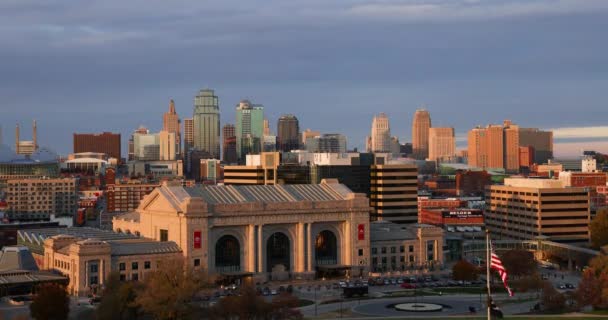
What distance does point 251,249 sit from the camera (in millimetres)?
166375

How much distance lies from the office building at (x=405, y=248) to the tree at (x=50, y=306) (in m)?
67.7

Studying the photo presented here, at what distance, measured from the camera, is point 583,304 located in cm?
13188

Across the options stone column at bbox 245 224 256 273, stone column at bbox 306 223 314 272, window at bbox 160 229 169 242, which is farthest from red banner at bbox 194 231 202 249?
stone column at bbox 306 223 314 272

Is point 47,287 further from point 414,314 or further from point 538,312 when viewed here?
point 538,312

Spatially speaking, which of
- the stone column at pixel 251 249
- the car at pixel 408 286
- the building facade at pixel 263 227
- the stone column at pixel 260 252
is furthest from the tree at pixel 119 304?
the car at pixel 408 286

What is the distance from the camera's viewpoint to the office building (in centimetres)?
18038

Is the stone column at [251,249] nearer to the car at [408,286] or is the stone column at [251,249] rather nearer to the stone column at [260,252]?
the stone column at [260,252]

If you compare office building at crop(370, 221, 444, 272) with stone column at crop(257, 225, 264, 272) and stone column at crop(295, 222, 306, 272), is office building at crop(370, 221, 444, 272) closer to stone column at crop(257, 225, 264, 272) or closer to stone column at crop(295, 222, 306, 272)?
stone column at crop(295, 222, 306, 272)

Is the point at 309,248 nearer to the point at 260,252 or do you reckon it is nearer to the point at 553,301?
the point at 260,252

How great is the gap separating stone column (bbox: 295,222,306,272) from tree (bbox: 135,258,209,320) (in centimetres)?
4747

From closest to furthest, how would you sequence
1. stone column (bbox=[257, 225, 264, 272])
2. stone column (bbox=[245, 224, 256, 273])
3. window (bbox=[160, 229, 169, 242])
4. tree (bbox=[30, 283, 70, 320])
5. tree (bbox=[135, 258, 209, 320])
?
tree (bbox=[135, 258, 209, 320]), tree (bbox=[30, 283, 70, 320]), stone column (bbox=[245, 224, 256, 273]), window (bbox=[160, 229, 169, 242]), stone column (bbox=[257, 225, 264, 272])

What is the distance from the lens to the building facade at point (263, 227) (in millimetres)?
162125

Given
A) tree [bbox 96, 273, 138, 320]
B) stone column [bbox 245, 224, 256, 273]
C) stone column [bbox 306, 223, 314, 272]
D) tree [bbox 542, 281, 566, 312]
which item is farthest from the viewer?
stone column [bbox 306, 223, 314, 272]

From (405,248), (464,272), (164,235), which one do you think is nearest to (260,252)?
(164,235)
